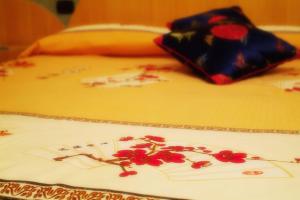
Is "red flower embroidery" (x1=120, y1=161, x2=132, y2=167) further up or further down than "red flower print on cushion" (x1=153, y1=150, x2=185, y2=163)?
further down

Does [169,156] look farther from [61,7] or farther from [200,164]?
[61,7]

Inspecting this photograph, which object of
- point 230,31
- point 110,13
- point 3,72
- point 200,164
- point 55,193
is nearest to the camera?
point 55,193

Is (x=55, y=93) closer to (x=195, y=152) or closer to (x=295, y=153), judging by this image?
(x=195, y=152)

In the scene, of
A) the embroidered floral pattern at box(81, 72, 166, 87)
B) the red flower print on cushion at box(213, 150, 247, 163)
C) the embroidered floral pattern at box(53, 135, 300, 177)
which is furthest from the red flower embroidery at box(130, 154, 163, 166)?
the embroidered floral pattern at box(81, 72, 166, 87)

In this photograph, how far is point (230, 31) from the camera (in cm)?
163

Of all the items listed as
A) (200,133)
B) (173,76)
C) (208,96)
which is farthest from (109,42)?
(200,133)

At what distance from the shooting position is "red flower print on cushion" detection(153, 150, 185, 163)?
767 millimetres

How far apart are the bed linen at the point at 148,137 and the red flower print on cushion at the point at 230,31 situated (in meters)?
0.18

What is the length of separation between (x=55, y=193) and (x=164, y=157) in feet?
0.72

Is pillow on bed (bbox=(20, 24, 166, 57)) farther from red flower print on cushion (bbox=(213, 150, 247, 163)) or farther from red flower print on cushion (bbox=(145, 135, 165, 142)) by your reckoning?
red flower print on cushion (bbox=(213, 150, 247, 163))

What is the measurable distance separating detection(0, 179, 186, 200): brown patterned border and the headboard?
183cm

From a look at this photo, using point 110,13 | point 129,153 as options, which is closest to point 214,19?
point 110,13

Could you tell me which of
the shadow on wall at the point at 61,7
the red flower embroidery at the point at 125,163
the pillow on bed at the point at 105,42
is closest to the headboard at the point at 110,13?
the shadow on wall at the point at 61,7

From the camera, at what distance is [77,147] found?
849 millimetres
